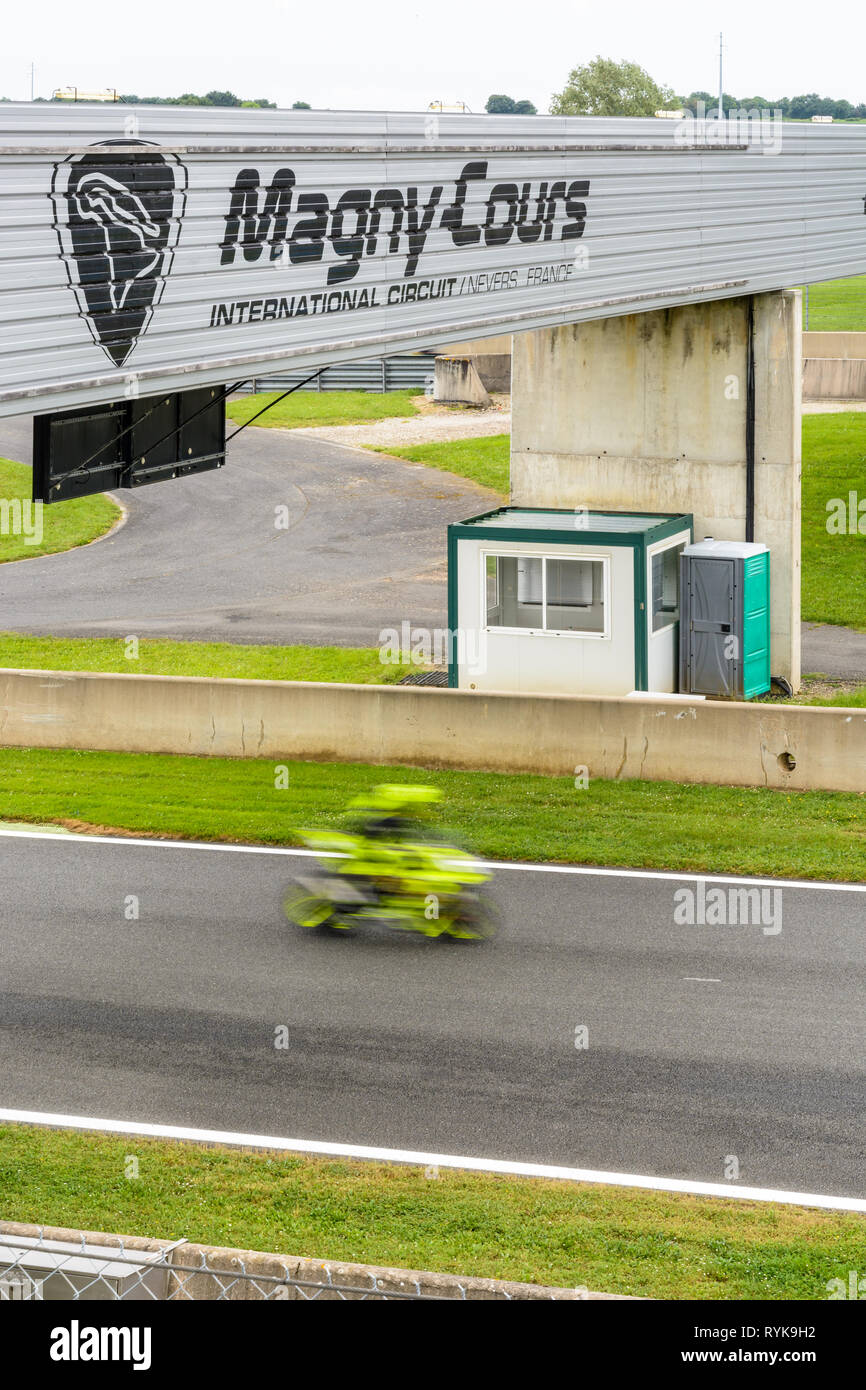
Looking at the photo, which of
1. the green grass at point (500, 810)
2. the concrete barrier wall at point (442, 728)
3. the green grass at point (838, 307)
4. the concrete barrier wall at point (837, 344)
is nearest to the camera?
the green grass at point (500, 810)

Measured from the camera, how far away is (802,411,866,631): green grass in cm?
2641

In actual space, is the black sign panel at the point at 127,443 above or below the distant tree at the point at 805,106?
below

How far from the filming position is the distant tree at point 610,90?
10581cm

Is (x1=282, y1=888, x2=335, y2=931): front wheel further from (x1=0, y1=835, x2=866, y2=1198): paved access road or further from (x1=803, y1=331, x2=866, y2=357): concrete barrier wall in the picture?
(x1=803, y1=331, x2=866, y2=357): concrete barrier wall

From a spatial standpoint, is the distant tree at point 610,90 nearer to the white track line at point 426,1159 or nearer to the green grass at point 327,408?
the green grass at point 327,408

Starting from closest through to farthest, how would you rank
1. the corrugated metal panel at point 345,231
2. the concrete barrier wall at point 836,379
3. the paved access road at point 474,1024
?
the paved access road at point 474,1024, the corrugated metal panel at point 345,231, the concrete barrier wall at point 836,379

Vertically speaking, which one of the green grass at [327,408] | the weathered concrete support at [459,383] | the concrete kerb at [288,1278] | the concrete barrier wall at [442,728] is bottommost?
the concrete kerb at [288,1278]

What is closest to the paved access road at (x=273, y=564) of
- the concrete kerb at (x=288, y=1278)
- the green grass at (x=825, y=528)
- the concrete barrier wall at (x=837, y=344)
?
the green grass at (x=825, y=528)

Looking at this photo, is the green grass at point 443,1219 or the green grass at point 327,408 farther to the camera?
the green grass at point 327,408

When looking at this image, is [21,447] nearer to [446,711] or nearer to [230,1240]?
[446,711]

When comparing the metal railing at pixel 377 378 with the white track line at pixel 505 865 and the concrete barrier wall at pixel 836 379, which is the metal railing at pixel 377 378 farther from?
the white track line at pixel 505 865

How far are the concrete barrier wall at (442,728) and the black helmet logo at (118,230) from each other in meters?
6.37

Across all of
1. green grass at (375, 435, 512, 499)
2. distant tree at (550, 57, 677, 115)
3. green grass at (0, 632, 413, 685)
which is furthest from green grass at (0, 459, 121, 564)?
distant tree at (550, 57, 677, 115)

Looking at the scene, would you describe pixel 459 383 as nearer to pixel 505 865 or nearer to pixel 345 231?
pixel 345 231
